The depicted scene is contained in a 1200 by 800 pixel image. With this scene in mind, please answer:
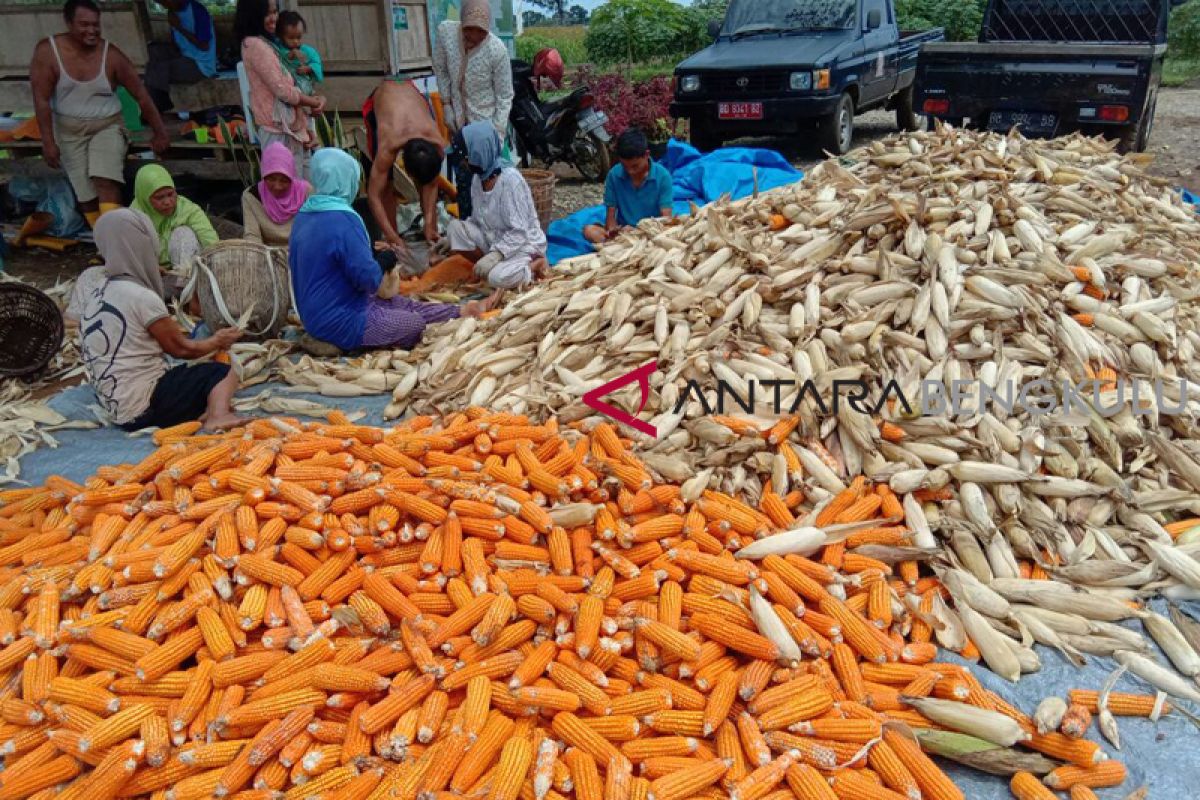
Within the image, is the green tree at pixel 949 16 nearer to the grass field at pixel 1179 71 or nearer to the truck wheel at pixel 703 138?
the grass field at pixel 1179 71


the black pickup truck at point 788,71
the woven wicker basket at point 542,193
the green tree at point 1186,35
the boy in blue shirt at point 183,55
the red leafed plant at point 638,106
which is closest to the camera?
the woven wicker basket at point 542,193

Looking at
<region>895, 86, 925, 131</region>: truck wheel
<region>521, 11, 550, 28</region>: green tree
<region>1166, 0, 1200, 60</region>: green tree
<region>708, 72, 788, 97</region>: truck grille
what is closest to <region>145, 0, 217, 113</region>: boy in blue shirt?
<region>708, 72, 788, 97</region>: truck grille

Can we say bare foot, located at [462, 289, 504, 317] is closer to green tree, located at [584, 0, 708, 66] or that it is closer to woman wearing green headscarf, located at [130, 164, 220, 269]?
woman wearing green headscarf, located at [130, 164, 220, 269]

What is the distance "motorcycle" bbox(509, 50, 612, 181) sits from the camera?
11.0m

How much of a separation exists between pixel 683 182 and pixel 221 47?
239 inches

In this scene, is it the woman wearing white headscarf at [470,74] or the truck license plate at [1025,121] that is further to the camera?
the truck license plate at [1025,121]

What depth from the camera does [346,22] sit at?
8.76 metres

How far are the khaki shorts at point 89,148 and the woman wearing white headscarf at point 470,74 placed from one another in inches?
121

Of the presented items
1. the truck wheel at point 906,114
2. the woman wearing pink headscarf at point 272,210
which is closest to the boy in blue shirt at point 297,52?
the woman wearing pink headscarf at point 272,210

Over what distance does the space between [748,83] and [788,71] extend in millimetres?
545

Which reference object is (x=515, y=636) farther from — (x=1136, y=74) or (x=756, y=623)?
(x=1136, y=74)

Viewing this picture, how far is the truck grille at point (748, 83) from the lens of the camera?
1078cm

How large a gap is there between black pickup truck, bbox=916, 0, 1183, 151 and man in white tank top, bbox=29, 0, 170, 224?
27.6 ft

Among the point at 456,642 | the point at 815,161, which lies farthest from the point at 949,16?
the point at 456,642
